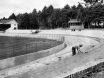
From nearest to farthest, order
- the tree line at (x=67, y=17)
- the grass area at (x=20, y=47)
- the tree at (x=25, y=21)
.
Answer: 1. the grass area at (x=20, y=47)
2. the tree line at (x=67, y=17)
3. the tree at (x=25, y=21)

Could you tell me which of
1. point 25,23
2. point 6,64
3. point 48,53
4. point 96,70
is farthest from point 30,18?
point 96,70

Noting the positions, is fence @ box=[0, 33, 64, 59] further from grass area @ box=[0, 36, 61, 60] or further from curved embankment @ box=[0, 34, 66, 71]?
curved embankment @ box=[0, 34, 66, 71]

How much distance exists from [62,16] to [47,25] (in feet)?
76.2

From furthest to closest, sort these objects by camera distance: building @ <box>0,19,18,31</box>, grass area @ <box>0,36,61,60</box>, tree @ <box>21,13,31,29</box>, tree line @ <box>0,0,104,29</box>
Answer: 1. tree @ <box>21,13,31,29</box>
2. building @ <box>0,19,18,31</box>
3. tree line @ <box>0,0,104,29</box>
4. grass area @ <box>0,36,61,60</box>

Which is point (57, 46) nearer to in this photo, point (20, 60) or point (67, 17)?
point (20, 60)

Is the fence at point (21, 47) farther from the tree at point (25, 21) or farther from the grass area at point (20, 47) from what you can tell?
the tree at point (25, 21)

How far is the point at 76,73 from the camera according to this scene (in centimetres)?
752

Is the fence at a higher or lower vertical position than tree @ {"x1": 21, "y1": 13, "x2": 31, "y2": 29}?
lower

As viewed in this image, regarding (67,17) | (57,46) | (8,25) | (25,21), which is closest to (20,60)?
(57,46)

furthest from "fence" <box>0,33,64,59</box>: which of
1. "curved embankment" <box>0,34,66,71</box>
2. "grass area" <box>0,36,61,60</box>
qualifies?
"curved embankment" <box>0,34,66,71</box>

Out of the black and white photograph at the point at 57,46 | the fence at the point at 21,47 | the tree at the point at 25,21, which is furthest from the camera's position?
the tree at the point at 25,21

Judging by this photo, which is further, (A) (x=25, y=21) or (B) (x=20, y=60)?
(A) (x=25, y=21)

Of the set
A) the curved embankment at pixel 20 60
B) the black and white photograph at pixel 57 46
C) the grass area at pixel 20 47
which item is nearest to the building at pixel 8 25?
the black and white photograph at pixel 57 46

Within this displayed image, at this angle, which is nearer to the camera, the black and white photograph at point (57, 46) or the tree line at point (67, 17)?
the black and white photograph at point (57, 46)
